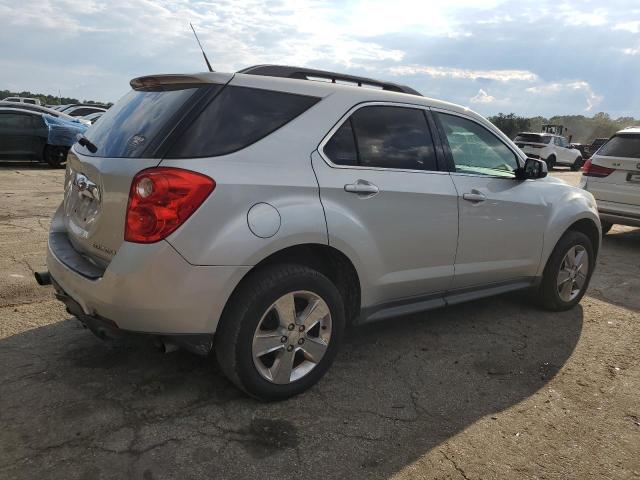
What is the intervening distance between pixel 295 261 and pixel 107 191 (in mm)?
1053

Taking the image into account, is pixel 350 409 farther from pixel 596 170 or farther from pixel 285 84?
pixel 596 170

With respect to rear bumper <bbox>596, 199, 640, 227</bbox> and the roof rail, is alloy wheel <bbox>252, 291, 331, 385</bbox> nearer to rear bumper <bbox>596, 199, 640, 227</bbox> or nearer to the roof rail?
the roof rail

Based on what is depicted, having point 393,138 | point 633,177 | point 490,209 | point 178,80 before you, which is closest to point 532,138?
point 633,177

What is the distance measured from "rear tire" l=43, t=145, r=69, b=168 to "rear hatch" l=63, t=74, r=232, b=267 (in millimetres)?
11497

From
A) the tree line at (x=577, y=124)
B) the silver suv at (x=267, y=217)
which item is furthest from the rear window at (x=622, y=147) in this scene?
the tree line at (x=577, y=124)

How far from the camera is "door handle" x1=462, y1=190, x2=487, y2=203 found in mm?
3756

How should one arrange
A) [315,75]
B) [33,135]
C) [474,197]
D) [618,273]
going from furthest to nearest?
[33,135]
[618,273]
[474,197]
[315,75]

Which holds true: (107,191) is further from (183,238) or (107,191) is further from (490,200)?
(490,200)

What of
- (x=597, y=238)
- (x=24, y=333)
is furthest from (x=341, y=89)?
(x=597, y=238)

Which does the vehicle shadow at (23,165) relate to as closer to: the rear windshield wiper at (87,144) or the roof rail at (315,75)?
the rear windshield wiper at (87,144)

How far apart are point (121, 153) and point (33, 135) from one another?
1202 cm

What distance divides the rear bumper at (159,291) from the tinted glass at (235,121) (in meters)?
0.52

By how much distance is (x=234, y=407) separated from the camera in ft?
9.62

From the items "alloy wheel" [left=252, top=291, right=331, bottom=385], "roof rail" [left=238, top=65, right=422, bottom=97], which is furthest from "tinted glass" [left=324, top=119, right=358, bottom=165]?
"alloy wheel" [left=252, top=291, right=331, bottom=385]
